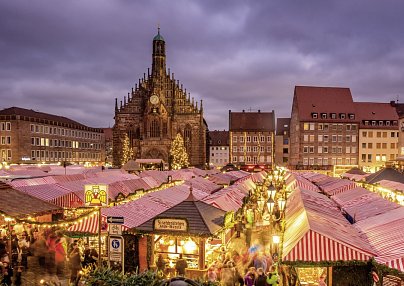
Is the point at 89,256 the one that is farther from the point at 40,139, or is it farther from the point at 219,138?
the point at 219,138

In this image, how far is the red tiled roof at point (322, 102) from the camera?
7188 cm

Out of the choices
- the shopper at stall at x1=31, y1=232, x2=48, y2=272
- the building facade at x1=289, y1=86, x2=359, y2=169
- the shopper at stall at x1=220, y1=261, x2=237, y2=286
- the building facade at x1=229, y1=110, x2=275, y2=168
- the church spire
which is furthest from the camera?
the building facade at x1=229, y1=110, x2=275, y2=168

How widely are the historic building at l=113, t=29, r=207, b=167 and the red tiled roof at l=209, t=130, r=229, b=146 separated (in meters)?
23.4

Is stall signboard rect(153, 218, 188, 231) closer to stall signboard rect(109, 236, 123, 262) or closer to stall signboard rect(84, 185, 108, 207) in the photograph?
stall signboard rect(84, 185, 108, 207)

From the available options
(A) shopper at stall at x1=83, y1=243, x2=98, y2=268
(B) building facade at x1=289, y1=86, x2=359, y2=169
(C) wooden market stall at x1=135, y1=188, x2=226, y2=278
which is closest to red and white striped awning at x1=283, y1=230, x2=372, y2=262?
(C) wooden market stall at x1=135, y1=188, x2=226, y2=278

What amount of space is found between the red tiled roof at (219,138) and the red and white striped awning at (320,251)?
85656 mm

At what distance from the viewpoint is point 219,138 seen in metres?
95.6

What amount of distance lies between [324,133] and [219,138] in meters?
29.8

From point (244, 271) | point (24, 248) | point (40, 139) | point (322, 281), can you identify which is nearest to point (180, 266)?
point (244, 271)

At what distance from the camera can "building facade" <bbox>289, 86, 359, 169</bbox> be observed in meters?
71.0

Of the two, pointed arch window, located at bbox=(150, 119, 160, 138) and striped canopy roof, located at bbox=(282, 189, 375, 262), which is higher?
pointed arch window, located at bbox=(150, 119, 160, 138)

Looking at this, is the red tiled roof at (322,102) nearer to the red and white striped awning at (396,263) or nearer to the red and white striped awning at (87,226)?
the red and white striped awning at (87,226)

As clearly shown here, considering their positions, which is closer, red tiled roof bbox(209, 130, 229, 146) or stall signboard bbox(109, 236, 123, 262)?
stall signboard bbox(109, 236, 123, 262)

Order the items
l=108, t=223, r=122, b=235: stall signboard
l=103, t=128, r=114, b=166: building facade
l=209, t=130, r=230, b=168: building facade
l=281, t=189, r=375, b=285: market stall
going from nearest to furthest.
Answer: l=281, t=189, r=375, b=285: market stall
l=108, t=223, r=122, b=235: stall signboard
l=209, t=130, r=230, b=168: building facade
l=103, t=128, r=114, b=166: building facade
